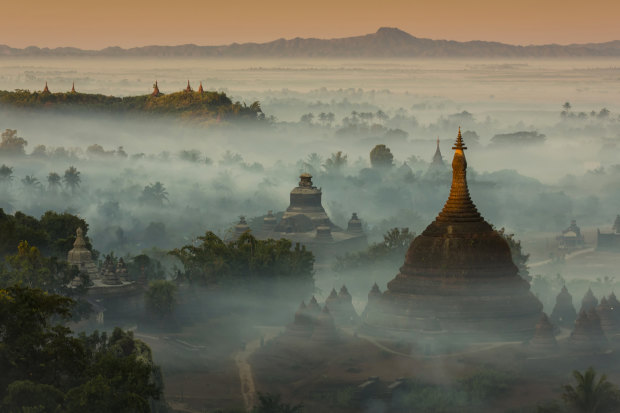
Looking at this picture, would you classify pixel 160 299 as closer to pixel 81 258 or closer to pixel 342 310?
pixel 81 258

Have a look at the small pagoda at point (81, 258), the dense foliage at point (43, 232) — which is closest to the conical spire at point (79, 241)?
the small pagoda at point (81, 258)

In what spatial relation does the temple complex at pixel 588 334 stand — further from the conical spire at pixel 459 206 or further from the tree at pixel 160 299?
the tree at pixel 160 299

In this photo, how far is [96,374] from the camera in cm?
9462

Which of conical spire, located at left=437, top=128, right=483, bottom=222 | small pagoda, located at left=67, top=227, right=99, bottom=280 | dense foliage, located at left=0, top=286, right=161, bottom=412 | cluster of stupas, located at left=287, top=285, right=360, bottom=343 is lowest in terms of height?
cluster of stupas, located at left=287, top=285, right=360, bottom=343

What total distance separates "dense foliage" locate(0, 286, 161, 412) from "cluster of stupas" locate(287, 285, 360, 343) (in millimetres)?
52593

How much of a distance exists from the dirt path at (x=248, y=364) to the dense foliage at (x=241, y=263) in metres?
11.1

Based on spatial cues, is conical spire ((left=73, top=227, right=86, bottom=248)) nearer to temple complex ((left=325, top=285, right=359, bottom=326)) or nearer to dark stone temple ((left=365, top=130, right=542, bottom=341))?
temple complex ((left=325, top=285, right=359, bottom=326))

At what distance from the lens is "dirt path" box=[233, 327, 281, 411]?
133125 millimetres

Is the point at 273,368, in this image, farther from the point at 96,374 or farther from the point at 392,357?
the point at 96,374

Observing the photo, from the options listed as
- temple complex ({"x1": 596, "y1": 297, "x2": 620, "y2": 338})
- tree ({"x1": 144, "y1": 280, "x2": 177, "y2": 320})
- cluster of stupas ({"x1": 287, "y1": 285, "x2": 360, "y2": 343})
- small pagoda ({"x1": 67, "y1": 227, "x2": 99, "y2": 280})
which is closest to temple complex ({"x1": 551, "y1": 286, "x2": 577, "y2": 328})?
temple complex ({"x1": 596, "y1": 297, "x2": 620, "y2": 338})

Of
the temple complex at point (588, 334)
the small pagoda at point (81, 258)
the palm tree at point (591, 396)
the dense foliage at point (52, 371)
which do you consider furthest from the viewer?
the small pagoda at point (81, 258)

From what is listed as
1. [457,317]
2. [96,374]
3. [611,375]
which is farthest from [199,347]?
[96,374]

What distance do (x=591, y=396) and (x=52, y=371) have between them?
42.6m

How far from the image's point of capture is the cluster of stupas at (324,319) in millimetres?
149000
